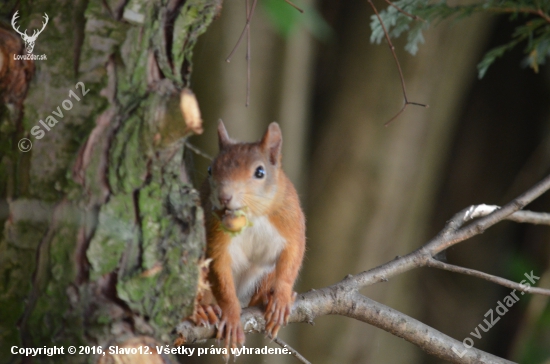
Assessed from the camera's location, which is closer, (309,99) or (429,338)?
(429,338)

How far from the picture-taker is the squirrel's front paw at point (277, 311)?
5.64 ft

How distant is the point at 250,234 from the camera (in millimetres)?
1958

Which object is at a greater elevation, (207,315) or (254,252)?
(254,252)

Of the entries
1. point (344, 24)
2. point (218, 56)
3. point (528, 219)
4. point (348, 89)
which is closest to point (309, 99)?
point (348, 89)

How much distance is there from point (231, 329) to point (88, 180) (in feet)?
2.47

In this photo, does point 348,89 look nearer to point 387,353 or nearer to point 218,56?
point 218,56

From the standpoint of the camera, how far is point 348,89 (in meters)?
3.56

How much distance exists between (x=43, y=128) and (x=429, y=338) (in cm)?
119

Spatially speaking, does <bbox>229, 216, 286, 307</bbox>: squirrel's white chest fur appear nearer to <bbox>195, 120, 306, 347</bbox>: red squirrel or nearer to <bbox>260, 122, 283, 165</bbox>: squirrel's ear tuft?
<bbox>195, 120, 306, 347</bbox>: red squirrel

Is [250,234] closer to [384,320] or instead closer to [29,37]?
[384,320]

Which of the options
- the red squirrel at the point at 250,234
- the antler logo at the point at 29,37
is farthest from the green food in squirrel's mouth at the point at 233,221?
the antler logo at the point at 29,37

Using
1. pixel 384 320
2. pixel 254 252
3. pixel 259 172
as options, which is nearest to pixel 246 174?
pixel 259 172

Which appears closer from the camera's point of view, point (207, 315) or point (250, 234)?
point (207, 315)

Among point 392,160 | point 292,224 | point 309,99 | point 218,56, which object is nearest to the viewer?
point 292,224
